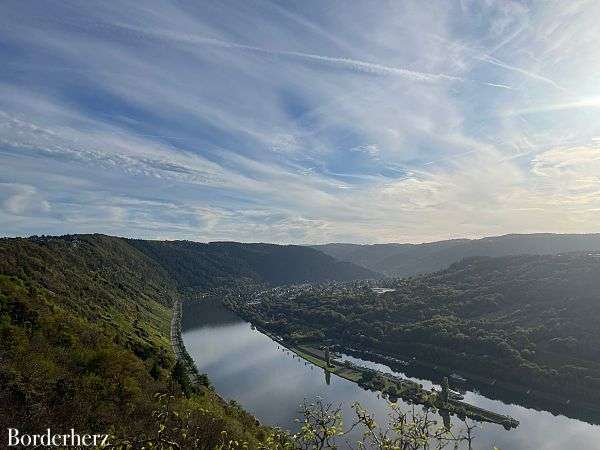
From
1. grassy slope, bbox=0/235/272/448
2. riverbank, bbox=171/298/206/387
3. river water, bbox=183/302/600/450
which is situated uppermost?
grassy slope, bbox=0/235/272/448

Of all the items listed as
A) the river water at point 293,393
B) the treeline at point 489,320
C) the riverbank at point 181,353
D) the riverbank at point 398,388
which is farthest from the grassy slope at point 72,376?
the treeline at point 489,320

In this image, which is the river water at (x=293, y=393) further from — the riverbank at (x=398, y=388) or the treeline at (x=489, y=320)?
the treeline at (x=489, y=320)

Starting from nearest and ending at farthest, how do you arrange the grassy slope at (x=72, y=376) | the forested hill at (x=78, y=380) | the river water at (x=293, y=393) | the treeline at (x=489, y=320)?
the forested hill at (x=78, y=380) → the grassy slope at (x=72, y=376) → the river water at (x=293, y=393) → the treeline at (x=489, y=320)

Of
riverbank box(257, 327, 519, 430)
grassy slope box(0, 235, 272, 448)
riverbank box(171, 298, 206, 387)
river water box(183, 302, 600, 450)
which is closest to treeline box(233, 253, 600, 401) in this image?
river water box(183, 302, 600, 450)

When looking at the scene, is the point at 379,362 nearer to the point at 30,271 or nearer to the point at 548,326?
the point at 548,326

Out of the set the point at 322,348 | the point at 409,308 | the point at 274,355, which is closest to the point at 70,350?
the point at 274,355

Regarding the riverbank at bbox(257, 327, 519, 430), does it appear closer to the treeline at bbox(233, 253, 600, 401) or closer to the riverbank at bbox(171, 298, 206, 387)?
the treeline at bbox(233, 253, 600, 401)
